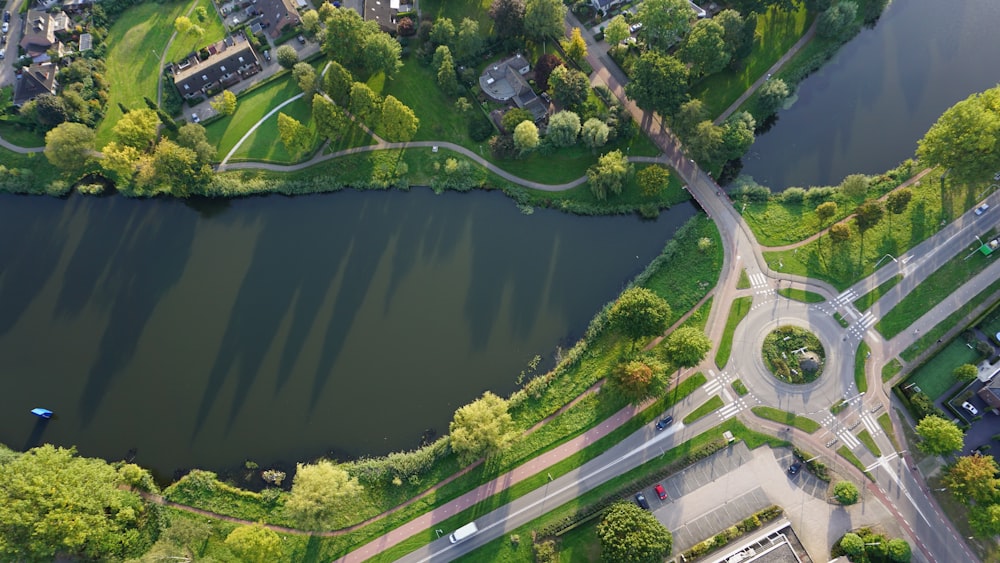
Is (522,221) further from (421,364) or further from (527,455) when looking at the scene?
(527,455)

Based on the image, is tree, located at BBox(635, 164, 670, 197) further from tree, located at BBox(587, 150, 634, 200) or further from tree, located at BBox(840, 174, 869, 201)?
tree, located at BBox(840, 174, 869, 201)

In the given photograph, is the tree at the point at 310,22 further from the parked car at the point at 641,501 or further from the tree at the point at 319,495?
the parked car at the point at 641,501

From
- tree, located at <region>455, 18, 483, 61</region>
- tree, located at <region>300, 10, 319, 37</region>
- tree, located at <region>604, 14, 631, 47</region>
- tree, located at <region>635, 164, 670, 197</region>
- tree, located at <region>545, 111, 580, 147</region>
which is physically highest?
tree, located at <region>300, 10, 319, 37</region>

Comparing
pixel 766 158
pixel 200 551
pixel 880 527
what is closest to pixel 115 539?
pixel 200 551

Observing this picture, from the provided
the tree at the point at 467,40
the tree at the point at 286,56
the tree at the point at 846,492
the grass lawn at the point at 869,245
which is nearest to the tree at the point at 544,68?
the tree at the point at 467,40

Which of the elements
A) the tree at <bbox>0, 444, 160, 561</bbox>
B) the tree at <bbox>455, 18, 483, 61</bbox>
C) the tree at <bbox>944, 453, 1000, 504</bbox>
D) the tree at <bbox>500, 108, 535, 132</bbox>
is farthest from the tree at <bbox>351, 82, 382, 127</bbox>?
the tree at <bbox>944, 453, 1000, 504</bbox>
